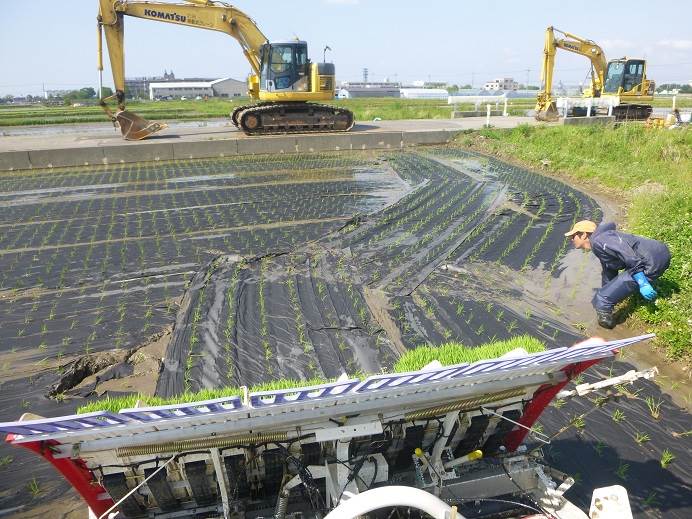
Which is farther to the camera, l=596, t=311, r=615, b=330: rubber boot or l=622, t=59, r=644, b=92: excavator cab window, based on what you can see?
l=622, t=59, r=644, b=92: excavator cab window

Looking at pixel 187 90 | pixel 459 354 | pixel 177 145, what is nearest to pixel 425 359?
pixel 459 354

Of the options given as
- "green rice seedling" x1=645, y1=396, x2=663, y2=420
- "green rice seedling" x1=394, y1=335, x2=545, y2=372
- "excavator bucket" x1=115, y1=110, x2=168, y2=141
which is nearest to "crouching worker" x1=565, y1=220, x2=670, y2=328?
"green rice seedling" x1=645, y1=396, x2=663, y2=420

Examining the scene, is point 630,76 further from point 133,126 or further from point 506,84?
point 506,84

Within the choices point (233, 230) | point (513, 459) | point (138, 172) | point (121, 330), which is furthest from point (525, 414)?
point (138, 172)

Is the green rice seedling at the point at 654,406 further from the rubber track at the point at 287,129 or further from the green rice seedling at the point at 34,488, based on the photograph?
the rubber track at the point at 287,129

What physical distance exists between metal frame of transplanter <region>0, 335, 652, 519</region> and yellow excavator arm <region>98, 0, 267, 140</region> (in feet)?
51.0

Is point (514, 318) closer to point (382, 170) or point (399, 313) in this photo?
point (399, 313)

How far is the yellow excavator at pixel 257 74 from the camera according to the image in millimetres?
15734

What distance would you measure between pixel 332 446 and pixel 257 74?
58.4 ft

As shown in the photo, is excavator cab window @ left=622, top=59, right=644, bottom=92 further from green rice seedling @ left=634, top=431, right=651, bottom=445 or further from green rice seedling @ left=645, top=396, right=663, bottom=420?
green rice seedling @ left=634, top=431, right=651, bottom=445

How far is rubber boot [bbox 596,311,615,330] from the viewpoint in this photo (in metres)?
5.41

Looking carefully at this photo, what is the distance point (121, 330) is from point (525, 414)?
433 centimetres

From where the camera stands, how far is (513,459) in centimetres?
306

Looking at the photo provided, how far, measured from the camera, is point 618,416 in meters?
4.10
